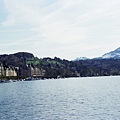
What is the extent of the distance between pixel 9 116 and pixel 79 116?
10522mm

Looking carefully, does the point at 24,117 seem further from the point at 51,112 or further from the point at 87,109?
the point at 87,109

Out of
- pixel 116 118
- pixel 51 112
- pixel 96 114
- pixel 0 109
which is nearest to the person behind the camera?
pixel 116 118

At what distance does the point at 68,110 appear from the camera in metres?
55.8

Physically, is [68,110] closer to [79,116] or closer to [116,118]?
[79,116]

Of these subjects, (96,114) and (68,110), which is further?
(68,110)

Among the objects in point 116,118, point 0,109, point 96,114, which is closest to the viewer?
point 116,118

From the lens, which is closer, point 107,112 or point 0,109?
point 107,112

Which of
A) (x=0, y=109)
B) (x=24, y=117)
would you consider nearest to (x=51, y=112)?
(x=24, y=117)

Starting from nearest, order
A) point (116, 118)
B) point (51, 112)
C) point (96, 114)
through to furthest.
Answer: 1. point (116, 118)
2. point (96, 114)
3. point (51, 112)

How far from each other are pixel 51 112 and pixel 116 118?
1179cm

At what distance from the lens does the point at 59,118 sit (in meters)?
47.9

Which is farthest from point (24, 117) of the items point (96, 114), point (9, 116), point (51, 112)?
point (96, 114)

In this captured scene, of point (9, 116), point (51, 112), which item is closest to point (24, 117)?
point (9, 116)

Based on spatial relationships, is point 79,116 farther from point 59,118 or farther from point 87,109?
point 87,109
